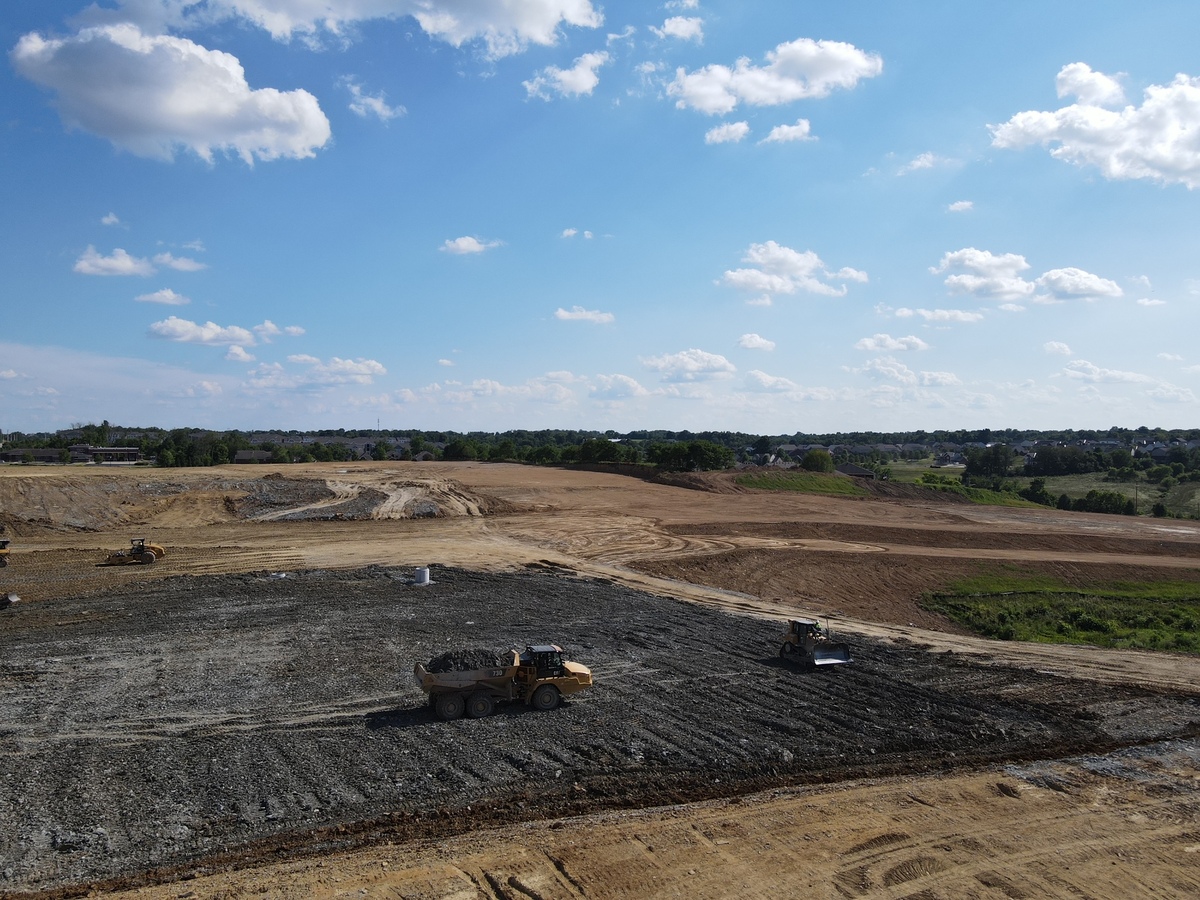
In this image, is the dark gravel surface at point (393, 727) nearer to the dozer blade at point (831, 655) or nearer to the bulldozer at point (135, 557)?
the dozer blade at point (831, 655)

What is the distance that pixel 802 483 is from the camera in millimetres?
80438

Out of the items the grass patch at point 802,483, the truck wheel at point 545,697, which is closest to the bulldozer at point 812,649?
the truck wheel at point 545,697

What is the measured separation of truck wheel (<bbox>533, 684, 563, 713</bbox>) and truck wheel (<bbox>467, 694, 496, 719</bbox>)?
1.06 metres

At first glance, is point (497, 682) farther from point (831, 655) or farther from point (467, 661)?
point (831, 655)

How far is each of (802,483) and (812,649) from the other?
200 feet

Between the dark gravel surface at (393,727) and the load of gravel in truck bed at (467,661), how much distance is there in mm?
1135

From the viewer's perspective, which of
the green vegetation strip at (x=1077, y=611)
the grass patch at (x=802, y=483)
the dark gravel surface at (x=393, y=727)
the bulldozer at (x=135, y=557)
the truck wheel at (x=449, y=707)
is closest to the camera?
the dark gravel surface at (x=393, y=727)

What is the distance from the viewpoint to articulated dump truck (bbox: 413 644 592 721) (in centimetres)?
1697

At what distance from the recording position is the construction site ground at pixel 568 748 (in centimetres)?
1159

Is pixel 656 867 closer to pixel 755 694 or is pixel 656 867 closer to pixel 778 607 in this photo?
pixel 755 694

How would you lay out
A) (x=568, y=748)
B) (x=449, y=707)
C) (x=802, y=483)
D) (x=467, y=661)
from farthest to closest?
(x=802, y=483) < (x=467, y=661) < (x=449, y=707) < (x=568, y=748)

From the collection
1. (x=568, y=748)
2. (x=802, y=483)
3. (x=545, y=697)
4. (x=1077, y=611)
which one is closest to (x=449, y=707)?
(x=545, y=697)

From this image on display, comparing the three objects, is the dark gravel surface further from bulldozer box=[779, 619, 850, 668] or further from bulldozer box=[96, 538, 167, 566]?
bulldozer box=[96, 538, 167, 566]

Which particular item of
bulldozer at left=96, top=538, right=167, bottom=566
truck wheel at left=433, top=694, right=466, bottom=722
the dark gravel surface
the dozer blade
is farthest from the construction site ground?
bulldozer at left=96, top=538, right=167, bottom=566
